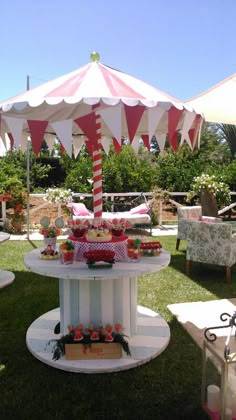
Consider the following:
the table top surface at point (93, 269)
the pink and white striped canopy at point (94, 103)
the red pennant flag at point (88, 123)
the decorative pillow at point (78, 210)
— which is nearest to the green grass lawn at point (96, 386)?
the table top surface at point (93, 269)

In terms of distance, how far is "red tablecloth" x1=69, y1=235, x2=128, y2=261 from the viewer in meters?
2.62

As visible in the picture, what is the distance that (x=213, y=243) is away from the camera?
443 cm

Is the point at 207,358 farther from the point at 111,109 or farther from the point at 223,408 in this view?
the point at 111,109

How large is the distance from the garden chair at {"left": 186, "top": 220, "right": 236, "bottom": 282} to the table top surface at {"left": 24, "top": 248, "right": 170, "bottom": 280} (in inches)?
69.5

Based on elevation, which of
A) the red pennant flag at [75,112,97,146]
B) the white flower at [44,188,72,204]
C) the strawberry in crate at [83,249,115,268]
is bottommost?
the strawberry in crate at [83,249,115,268]

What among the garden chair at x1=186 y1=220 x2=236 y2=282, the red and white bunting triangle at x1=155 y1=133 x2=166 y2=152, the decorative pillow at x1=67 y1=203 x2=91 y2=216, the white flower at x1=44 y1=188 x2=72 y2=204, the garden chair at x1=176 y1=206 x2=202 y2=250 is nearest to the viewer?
the red and white bunting triangle at x1=155 y1=133 x2=166 y2=152

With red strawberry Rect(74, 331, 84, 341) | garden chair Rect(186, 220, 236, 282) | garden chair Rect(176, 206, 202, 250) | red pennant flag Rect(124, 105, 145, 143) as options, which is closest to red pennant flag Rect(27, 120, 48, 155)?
red pennant flag Rect(124, 105, 145, 143)

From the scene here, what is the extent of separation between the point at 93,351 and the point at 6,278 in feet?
7.47

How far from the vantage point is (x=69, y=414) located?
201cm

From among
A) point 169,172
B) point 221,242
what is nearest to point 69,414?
point 221,242

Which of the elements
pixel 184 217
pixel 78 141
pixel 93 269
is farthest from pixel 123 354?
pixel 184 217

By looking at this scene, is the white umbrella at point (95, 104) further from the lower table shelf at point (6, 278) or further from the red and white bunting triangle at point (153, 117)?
the lower table shelf at point (6, 278)

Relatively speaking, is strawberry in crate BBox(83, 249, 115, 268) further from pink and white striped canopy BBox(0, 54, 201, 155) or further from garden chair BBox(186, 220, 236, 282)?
garden chair BBox(186, 220, 236, 282)

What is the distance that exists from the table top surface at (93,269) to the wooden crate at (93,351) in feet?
1.88
